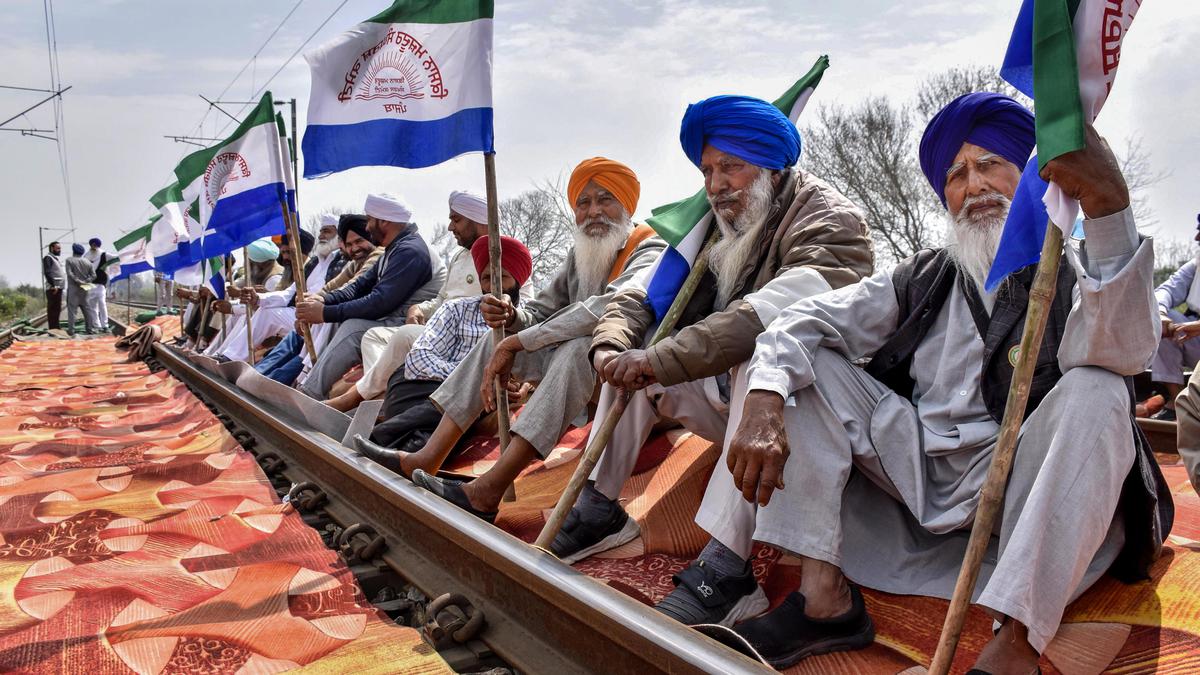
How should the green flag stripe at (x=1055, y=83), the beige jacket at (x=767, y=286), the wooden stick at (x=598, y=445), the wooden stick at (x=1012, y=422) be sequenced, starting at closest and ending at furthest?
the green flag stripe at (x=1055, y=83)
the wooden stick at (x=1012, y=422)
the beige jacket at (x=767, y=286)
the wooden stick at (x=598, y=445)

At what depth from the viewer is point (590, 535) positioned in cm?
318

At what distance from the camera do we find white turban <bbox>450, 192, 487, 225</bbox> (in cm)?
579

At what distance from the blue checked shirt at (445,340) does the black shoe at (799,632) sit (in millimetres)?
3070

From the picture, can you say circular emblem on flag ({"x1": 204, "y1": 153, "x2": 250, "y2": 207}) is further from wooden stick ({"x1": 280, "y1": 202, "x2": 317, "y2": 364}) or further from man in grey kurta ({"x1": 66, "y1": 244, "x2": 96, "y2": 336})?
man in grey kurta ({"x1": 66, "y1": 244, "x2": 96, "y2": 336})

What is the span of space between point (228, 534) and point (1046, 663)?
2778 mm

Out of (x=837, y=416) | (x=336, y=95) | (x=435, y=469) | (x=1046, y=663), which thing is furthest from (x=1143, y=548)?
(x=336, y=95)

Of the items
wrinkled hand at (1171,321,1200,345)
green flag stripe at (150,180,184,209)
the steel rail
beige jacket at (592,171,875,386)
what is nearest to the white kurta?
beige jacket at (592,171,875,386)

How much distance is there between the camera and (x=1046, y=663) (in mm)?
1966

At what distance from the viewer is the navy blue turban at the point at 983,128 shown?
2.53 meters

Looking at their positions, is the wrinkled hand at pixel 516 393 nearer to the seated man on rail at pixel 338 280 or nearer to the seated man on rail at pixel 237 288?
the seated man on rail at pixel 338 280

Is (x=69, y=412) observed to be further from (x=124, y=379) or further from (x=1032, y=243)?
(x=1032, y=243)

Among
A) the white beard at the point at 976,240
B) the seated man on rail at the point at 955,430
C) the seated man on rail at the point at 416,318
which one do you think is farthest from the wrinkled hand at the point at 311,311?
the white beard at the point at 976,240

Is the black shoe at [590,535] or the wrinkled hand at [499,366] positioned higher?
the wrinkled hand at [499,366]

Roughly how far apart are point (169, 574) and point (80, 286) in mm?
22862
